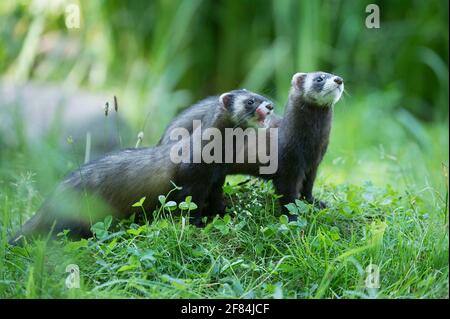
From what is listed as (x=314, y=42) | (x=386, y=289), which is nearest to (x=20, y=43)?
(x=314, y=42)

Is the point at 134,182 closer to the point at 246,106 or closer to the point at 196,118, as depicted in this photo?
the point at 196,118

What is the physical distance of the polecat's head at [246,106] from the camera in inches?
163

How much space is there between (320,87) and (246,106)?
1.44 ft

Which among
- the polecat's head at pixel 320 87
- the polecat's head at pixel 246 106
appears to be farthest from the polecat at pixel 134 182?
the polecat's head at pixel 320 87

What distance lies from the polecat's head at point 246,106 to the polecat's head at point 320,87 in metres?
0.22

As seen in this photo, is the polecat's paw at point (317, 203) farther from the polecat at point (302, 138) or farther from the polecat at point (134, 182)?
the polecat at point (134, 182)

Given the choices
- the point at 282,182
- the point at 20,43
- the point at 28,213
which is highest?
Answer: the point at 20,43

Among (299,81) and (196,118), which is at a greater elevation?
(299,81)

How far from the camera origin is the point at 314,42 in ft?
26.3

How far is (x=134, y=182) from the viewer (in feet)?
13.9

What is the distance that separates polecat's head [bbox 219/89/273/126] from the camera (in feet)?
13.6

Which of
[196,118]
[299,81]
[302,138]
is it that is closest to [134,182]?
[196,118]
